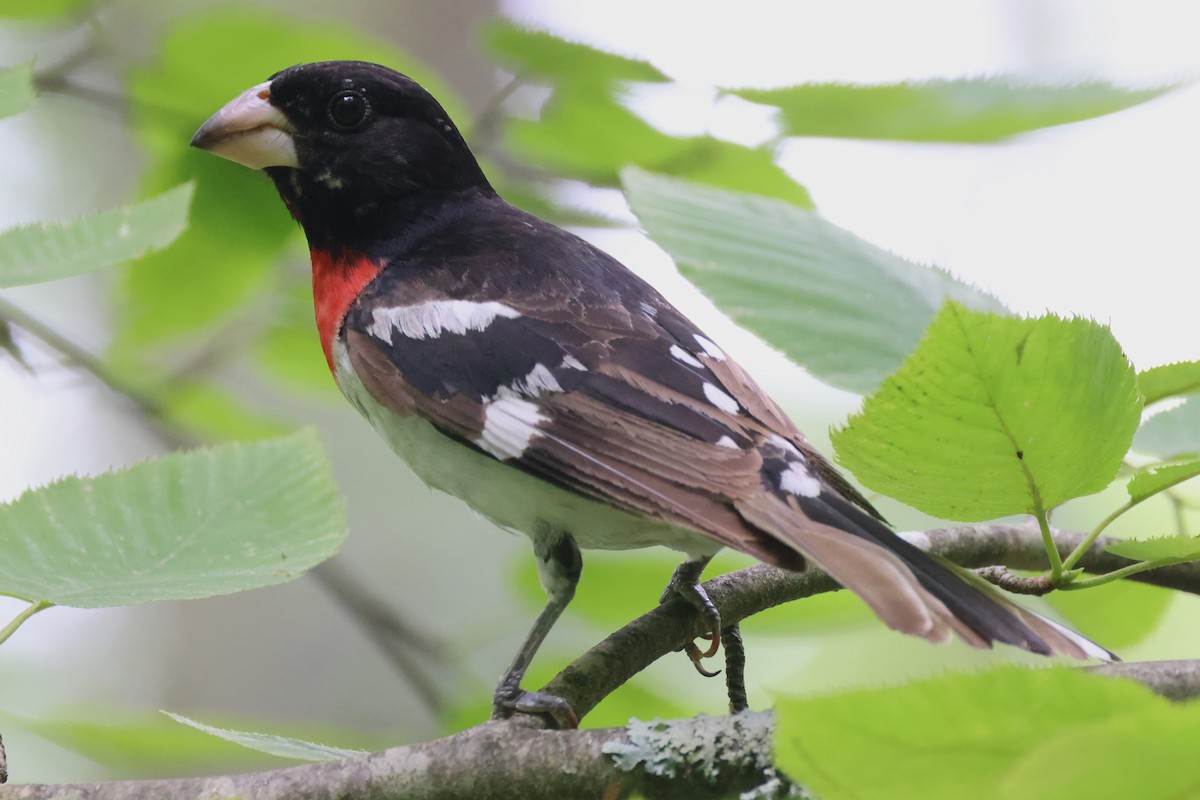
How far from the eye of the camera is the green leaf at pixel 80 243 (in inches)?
37.8

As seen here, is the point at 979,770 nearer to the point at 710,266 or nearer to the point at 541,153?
the point at 710,266

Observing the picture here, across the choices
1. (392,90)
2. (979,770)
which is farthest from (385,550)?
(979,770)

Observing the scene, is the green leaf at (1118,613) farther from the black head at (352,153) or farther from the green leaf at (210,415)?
the green leaf at (210,415)

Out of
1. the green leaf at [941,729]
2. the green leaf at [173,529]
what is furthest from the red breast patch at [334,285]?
the green leaf at [941,729]

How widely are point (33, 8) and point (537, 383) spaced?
31.9 inches

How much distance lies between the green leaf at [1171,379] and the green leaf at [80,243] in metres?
0.84

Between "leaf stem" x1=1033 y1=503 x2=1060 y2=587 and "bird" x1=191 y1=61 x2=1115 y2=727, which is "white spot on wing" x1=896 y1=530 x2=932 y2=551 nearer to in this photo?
"bird" x1=191 y1=61 x2=1115 y2=727

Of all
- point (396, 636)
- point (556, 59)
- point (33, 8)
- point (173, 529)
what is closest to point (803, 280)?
point (173, 529)

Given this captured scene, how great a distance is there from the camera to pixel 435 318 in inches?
59.3

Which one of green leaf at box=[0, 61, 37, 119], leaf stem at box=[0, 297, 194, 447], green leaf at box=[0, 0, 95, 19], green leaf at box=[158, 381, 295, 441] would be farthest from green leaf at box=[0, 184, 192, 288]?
green leaf at box=[158, 381, 295, 441]

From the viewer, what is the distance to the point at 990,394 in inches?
26.0

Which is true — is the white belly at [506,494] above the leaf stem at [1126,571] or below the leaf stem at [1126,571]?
below

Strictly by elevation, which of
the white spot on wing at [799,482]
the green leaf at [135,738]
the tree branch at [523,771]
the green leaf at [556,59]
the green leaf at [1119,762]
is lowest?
the green leaf at [135,738]

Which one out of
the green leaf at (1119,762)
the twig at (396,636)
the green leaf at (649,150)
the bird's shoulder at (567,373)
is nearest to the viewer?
the green leaf at (1119,762)
